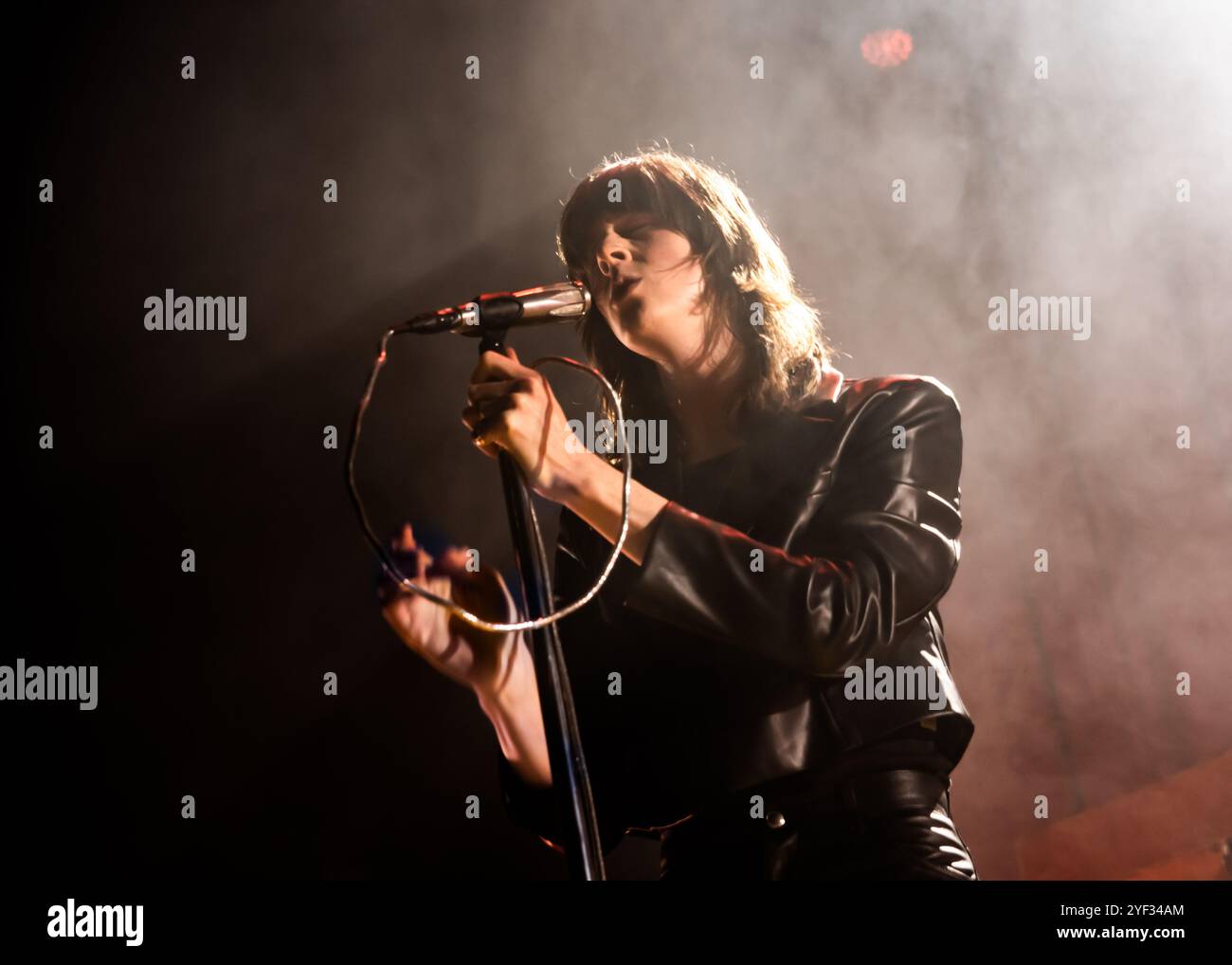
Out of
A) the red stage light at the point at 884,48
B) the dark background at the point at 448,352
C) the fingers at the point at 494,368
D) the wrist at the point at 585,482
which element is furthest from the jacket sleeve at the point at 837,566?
the red stage light at the point at 884,48

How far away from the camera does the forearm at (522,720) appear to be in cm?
158

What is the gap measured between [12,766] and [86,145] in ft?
3.69

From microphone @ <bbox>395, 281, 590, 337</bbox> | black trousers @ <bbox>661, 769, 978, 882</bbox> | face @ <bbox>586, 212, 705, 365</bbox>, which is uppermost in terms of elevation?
face @ <bbox>586, 212, 705, 365</bbox>

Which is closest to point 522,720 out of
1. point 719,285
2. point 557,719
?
point 557,719

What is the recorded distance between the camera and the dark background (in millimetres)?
1657

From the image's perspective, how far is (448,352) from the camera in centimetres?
176

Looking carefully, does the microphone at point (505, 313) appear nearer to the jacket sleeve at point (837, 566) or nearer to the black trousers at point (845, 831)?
the jacket sleeve at point (837, 566)

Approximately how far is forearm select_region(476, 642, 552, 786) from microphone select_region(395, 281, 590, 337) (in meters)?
0.53

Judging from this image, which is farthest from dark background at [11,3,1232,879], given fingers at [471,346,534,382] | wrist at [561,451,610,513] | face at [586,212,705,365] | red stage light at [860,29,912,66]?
fingers at [471,346,534,382]

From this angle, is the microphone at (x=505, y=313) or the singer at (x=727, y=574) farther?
the singer at (x=727, y=574)

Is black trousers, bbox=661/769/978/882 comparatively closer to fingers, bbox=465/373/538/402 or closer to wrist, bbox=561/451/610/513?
wrist, bbox=561/451/610/513

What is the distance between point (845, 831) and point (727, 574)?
417mm

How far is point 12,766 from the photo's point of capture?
1.67 m
